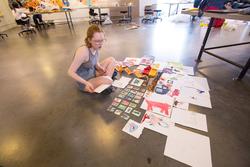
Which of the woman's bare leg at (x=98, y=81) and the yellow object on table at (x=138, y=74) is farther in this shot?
the yellow object on table at (x=138, y=74)

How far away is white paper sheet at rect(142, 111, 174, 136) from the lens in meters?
1.15

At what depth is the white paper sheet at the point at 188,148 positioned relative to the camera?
0.92 meters

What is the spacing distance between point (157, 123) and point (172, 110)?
252 mm

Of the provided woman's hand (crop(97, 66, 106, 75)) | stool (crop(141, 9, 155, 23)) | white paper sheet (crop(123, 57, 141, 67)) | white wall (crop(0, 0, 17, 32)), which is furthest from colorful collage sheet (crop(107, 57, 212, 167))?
white wall (crop(0, 0, 17, 32))

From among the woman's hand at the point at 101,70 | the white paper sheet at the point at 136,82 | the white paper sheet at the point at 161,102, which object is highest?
the woman's hand at the point at 101,70

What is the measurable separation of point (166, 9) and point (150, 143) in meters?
9.78

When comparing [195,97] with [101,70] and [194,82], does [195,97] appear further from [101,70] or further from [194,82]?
[101,70]

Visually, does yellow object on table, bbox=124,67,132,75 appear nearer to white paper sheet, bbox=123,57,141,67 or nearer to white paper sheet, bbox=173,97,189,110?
white paper sheet, bbox=123,57,141,67

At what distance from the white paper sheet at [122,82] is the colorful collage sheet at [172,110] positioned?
60 millimetres

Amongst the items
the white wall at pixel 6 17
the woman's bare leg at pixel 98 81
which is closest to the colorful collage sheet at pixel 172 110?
the woman's bare leg at pixel 98 81

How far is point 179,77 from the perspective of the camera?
1885mm

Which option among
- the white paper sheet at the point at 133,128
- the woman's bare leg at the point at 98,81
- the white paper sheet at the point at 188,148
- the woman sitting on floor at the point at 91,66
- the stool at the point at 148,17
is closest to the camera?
the white paper sheet at the point at 188,148

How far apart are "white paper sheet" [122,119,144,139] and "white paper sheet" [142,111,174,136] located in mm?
59

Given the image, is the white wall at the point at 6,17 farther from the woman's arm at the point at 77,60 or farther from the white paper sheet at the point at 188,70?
the white paper sheet at the point at 188,70
